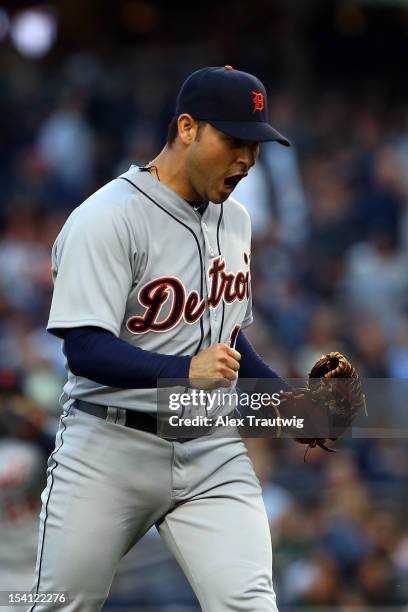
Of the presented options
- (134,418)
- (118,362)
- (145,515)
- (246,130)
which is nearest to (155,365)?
(118,362)

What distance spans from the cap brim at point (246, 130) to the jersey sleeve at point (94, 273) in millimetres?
337

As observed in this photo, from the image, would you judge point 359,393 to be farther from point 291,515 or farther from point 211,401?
point 291,515

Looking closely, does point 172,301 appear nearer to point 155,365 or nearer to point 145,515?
point 155,365

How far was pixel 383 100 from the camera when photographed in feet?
32.7

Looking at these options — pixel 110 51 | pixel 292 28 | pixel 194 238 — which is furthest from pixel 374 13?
pixel 194 238

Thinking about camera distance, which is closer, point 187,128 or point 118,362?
point 118,362

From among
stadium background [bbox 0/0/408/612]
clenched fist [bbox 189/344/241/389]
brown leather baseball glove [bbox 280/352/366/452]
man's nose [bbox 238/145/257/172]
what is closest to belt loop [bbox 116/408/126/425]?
clenched fist [bbox 189/344/241/389]

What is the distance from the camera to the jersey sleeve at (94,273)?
9.30 feet

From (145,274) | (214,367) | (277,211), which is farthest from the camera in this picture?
(277,211)

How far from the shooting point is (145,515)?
117 inches

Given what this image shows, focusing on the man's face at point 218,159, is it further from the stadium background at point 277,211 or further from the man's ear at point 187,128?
the stadium background at point 277,211

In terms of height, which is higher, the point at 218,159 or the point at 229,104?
the point at 229,104

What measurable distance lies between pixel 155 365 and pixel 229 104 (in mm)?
694

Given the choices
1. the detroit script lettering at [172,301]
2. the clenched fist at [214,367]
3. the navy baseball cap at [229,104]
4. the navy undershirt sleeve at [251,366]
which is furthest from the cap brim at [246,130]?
the navy undershirt sleeve at [251,366]
